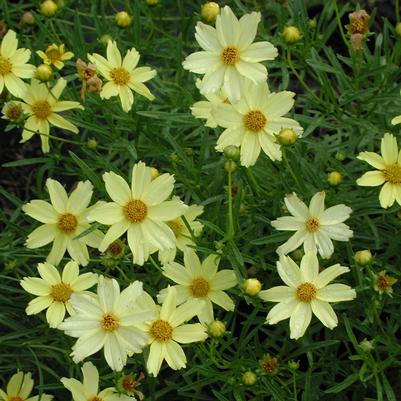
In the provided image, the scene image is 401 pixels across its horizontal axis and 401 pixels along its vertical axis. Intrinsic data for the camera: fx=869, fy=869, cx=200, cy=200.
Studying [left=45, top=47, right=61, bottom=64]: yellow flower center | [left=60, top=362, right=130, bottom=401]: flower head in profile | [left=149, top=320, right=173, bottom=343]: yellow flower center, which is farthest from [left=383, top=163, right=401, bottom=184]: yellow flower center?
[left=45, top=47, right=61, bottom=64]: yellow flower center

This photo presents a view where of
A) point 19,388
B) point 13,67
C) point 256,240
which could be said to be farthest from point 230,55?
point 19,388

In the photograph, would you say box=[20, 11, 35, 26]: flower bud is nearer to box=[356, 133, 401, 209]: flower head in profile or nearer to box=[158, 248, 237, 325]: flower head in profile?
box=[158, 248, 237, 325]: flower head in profile

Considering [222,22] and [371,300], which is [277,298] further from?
[222,22]

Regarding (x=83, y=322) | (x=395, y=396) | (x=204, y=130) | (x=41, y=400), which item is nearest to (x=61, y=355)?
(x=41, y=400)

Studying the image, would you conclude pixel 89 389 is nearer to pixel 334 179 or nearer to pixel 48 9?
pixel 334 179

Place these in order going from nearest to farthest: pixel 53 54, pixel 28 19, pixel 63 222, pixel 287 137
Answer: pixel 287 137 < pixel 63 222 < pixel 53 54 < pixel 28 19

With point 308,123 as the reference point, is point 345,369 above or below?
below
